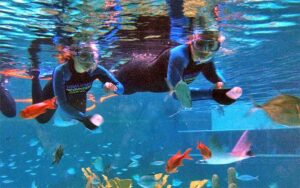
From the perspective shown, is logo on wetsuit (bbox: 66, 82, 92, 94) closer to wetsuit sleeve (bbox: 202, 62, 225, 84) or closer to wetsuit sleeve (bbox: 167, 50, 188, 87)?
wetsuit sleeve (bbox: 167, 50, 188, 87)

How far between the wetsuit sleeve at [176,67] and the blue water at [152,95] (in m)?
1.34

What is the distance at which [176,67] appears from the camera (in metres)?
8.53

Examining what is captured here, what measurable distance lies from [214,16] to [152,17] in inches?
76.5

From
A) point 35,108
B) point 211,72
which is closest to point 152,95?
point 211,72

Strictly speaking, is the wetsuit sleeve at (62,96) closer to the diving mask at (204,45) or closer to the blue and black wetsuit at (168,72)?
the blue and black wetsuit at (168,72)

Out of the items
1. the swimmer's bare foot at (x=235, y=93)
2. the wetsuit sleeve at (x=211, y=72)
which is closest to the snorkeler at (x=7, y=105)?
the wetsuit sleeve at (x=211, y=72)

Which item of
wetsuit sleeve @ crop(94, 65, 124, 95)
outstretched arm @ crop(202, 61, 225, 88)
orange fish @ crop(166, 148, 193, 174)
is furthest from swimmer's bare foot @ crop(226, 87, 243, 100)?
wetsuit sleeve @ crop(94, 65, 124, 95)

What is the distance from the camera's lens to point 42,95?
37.8ft

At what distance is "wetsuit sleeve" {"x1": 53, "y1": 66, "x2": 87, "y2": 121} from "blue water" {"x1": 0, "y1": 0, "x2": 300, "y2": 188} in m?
1.19

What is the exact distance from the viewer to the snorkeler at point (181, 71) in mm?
8020

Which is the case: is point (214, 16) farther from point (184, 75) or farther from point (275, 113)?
point (275, 113)

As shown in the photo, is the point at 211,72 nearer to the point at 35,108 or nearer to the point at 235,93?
the point at 235,93

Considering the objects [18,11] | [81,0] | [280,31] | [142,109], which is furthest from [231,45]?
[142,109]

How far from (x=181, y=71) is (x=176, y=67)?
0.84 ft
